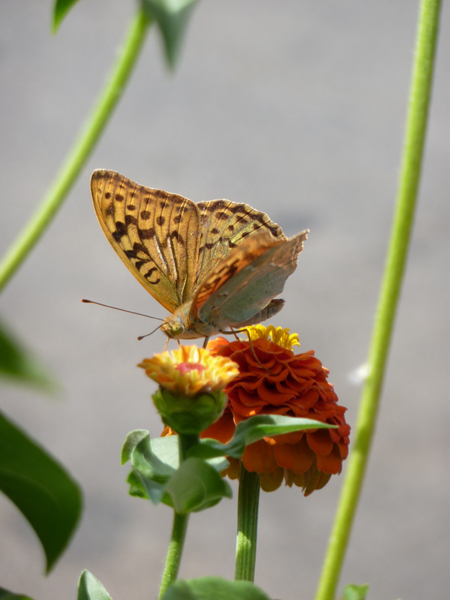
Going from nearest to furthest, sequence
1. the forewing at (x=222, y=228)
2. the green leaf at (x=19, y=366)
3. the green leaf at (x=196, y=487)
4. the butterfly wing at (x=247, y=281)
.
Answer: the green leaf at (x=19, y=366) → the green leaf at (x=196, y=487) → the butterfly wing at (x=247, y=281) → the forewing at (x=222, y=228)

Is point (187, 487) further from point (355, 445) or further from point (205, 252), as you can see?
point (205, 252)

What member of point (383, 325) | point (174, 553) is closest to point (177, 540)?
point (174, 553)

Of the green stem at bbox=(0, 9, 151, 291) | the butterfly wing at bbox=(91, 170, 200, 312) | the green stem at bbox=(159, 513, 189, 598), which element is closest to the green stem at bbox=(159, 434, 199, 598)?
the green stem at bbox=(159, 513, 189, 598)

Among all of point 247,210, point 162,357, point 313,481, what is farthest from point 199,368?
point 247,210

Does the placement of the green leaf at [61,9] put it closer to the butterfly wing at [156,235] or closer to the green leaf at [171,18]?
the green leaf at [171,18]

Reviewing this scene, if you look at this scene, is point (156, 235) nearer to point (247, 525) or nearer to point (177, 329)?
point (177, 329)

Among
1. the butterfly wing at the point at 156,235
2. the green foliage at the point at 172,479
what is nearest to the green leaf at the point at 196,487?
the green foliage at the point at 172,479

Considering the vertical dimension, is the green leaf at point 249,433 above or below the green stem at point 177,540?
above
